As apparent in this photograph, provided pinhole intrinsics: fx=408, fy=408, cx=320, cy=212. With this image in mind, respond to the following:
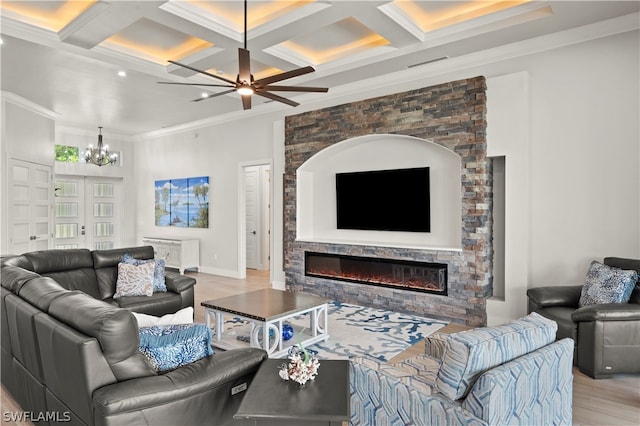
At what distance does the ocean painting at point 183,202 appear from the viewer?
8391mm

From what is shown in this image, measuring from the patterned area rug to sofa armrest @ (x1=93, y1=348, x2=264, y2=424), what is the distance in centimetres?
173

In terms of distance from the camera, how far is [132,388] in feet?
5.79

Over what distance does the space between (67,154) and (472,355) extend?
9641 mm

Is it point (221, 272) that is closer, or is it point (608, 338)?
point (608, 338)

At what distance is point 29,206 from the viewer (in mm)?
6793

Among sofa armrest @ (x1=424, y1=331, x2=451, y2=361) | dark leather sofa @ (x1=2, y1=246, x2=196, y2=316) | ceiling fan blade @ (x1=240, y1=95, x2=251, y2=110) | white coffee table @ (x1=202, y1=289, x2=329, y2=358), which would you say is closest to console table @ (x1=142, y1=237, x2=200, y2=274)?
dark leather sofa @ (x1=2, y1=246, x2=196, y2=316)

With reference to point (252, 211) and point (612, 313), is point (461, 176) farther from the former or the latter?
point (252, 211)

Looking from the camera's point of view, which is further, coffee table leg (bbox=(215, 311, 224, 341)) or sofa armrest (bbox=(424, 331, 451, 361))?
coffee table leg (bbox=(215, 311, 224, 341))

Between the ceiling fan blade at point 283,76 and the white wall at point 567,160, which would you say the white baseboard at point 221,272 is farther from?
the ceiling fan blade at point 283,76

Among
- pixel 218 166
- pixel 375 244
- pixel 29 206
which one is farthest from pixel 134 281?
pixel 218 166

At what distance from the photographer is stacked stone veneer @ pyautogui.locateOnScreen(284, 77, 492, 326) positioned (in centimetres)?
462

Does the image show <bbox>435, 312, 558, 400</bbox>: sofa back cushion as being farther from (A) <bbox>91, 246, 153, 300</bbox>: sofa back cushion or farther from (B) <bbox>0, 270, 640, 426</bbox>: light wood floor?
(A) <bbox>91, 246, 153, 300</bbox>: sofa back cushion

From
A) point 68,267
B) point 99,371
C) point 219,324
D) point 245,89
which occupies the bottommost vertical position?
point 219,324

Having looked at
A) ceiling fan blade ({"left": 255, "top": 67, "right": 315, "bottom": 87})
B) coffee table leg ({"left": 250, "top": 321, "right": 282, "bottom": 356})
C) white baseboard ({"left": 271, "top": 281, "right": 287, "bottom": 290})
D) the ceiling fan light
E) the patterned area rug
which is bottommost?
the patterned area rug
